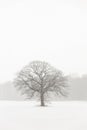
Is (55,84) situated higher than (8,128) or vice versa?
(55,84)

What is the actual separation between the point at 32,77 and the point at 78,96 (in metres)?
53.4

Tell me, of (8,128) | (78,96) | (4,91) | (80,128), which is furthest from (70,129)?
(4,91)

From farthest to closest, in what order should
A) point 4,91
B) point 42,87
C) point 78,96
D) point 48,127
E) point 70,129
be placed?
1. point 4,91
2. point 78,96
3. point 42,87
4. point 48,127
5. point 70,129

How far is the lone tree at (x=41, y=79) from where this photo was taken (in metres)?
45.9

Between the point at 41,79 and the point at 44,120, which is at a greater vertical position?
the point at 41,79

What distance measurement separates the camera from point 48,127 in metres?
18.5

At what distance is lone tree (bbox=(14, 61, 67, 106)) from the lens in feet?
151

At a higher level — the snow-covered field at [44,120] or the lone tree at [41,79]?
the lone tree at [41,79]

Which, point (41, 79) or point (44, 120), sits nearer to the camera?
point (44, 120)

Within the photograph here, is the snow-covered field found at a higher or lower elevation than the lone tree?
lower

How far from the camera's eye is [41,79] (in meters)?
45.9

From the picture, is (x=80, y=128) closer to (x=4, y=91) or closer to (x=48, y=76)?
(x=48, y=76)

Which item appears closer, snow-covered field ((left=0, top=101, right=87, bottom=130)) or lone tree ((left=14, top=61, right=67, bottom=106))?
snow-covered field ((left=0, top=101, right=87, bottom=130))

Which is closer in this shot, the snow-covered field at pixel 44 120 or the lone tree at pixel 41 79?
the snow-covered field at pixel 44 120
